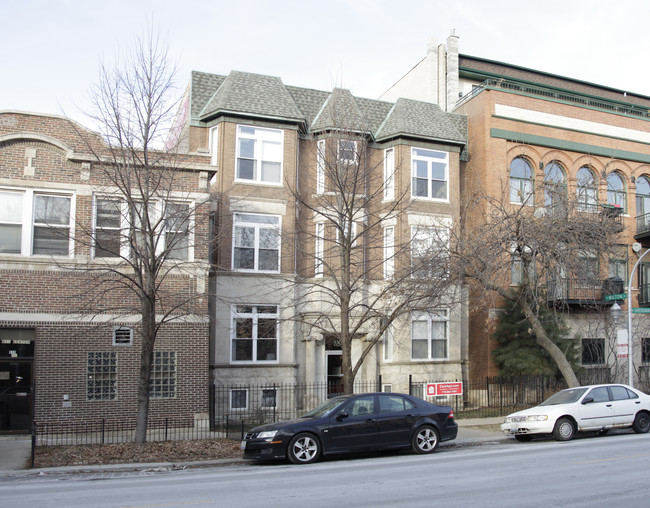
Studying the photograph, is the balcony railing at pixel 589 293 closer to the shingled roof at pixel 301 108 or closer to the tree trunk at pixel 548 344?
the tree trunk at pixel 548 344

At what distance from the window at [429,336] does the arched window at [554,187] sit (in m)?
5.82

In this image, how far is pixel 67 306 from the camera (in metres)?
17.2

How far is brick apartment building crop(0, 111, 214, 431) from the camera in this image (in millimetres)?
16859

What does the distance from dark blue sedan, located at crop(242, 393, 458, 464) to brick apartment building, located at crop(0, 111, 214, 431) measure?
525 centimetres

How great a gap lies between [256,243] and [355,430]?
33.0 feet

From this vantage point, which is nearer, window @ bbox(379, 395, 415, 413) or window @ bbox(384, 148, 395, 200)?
window @ bbox(379, 395, 415, 413)

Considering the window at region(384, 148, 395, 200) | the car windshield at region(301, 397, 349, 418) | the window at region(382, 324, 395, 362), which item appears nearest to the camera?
the car windshield at region(301, 397, 349, 418)

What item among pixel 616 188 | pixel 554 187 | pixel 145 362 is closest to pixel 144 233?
pixel 145 362

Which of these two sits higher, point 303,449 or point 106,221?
point 106,221

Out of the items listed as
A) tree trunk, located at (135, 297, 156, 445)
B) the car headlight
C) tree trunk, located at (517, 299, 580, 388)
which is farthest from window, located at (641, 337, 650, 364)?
tree trunk, located at (135, 297, 156, 445)

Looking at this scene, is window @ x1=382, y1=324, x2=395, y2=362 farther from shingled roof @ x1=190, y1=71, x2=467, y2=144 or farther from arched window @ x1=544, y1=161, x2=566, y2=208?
shingled roof @ x1=190, y1=71, x2=467, y2=144

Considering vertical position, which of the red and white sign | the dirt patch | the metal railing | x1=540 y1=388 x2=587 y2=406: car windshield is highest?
the metal railing

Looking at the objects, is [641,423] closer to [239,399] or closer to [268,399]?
[268,399]

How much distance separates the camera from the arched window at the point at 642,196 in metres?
28.9
